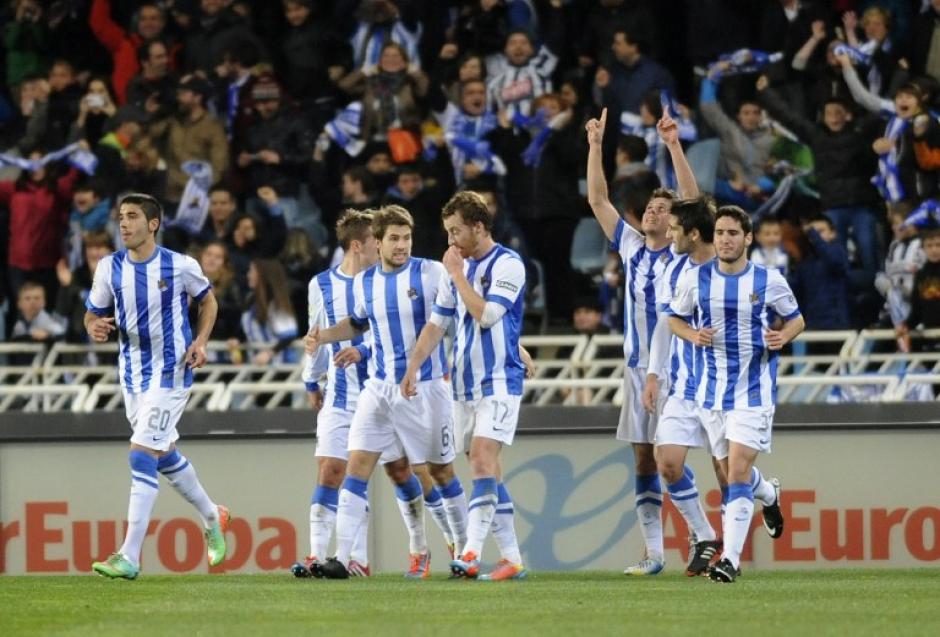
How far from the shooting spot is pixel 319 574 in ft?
37.2

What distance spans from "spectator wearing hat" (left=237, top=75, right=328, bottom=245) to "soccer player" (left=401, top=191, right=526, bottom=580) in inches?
231

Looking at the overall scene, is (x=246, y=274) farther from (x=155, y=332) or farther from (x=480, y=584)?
(x=480, y=584)

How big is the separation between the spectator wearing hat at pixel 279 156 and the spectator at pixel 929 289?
4970mm

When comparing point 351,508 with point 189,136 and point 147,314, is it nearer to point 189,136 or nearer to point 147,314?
point 147,314

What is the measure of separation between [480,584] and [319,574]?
111 centimetres

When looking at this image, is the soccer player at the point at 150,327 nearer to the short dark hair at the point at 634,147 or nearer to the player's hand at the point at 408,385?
the player's hand at the point at 408,385

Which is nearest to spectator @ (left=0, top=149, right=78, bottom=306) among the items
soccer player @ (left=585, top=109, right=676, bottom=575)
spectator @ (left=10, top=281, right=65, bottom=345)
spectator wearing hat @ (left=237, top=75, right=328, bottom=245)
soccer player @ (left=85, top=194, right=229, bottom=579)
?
spectator @ (left=10, top=281, right=65, bottom=345)

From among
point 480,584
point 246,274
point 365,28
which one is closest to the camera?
point 480,584

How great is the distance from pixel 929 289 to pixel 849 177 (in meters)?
1.51

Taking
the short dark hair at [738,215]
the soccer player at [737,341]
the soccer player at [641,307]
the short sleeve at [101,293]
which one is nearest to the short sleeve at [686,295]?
the soccer player at [737,341]

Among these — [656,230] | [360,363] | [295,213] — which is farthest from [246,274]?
[656,230]

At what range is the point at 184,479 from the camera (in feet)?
38.1

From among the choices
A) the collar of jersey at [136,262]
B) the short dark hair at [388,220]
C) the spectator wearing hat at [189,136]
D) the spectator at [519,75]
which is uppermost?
the spectator at [519,75]

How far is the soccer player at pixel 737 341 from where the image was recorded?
10.7m
